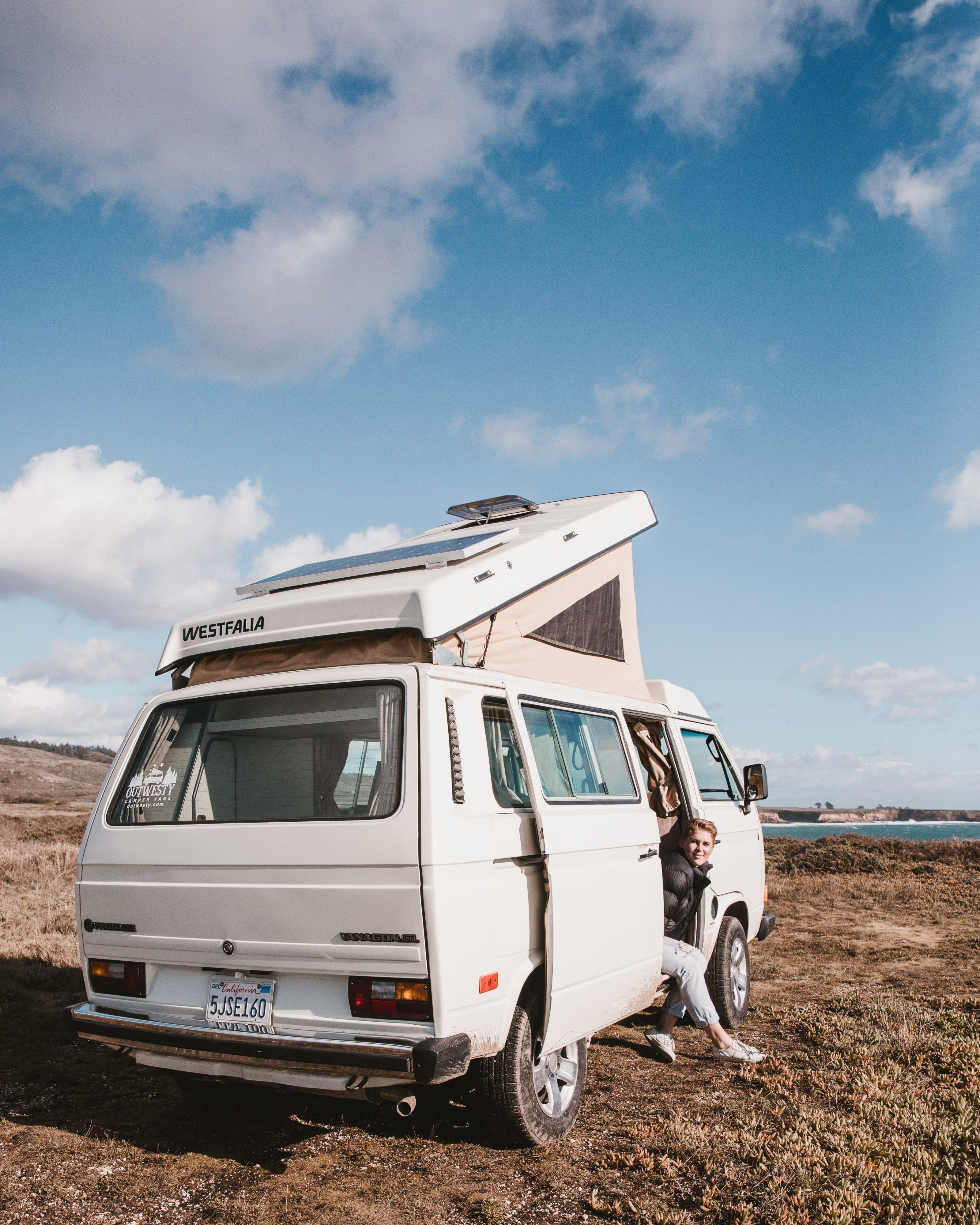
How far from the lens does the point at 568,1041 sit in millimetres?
4305

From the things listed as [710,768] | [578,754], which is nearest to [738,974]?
[710,768]

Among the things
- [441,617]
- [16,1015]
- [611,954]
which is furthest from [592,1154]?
[16,1015]

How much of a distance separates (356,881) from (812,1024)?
4.62 metres

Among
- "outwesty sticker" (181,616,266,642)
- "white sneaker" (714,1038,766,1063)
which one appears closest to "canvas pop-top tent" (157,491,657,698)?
"outwesty sticker" (181,616,266,642)

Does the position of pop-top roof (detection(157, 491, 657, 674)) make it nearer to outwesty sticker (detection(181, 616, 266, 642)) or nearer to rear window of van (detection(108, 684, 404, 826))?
outwesty sticker (detection(181, 616, 266, 642))

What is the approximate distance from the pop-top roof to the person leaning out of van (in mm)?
2151

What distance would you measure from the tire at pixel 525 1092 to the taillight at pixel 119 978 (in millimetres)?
1595

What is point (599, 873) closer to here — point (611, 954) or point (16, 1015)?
point (611, 954)

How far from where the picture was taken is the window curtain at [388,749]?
3.66m

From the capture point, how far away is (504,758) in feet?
14.0

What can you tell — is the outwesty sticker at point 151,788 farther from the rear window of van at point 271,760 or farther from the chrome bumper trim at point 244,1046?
the chrome bumper trim at point 244,1046

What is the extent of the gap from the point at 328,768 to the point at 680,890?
3052mm

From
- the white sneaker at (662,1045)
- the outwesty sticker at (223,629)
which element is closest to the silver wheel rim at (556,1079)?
the white sneaker at (662,1045)

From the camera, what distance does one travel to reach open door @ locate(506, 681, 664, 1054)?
13.6ft
